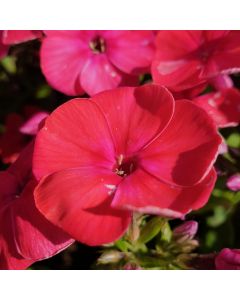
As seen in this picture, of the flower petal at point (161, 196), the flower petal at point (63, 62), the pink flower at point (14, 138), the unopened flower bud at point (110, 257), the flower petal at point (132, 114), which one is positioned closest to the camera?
the flower petal at point (161, 196)

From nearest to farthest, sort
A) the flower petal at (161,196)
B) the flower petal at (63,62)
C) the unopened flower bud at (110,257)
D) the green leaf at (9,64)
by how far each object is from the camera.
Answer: the flower petal at (161,196) → the unopened flower bud at (110,257) → the flower petal at (63,62) → the green leaf at (9,64)

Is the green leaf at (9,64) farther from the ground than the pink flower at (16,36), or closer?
closer

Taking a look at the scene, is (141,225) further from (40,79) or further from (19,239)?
(40,79)

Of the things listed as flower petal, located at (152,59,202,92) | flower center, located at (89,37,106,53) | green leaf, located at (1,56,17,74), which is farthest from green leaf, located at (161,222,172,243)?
green leaf, located at (1,56,17,74)

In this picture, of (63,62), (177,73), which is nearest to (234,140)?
(177,73)

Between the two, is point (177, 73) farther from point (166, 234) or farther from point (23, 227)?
point (23, 227)

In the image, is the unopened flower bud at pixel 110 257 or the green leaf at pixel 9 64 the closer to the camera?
the unopened flower bud at pixel 110 257

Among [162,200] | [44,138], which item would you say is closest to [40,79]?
[44,138]

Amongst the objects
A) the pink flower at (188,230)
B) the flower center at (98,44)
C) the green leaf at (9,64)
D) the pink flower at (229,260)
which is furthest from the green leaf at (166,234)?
the green leaf at (9,64)

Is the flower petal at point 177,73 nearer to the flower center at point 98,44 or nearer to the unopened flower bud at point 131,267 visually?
the flower center at point 98,44
